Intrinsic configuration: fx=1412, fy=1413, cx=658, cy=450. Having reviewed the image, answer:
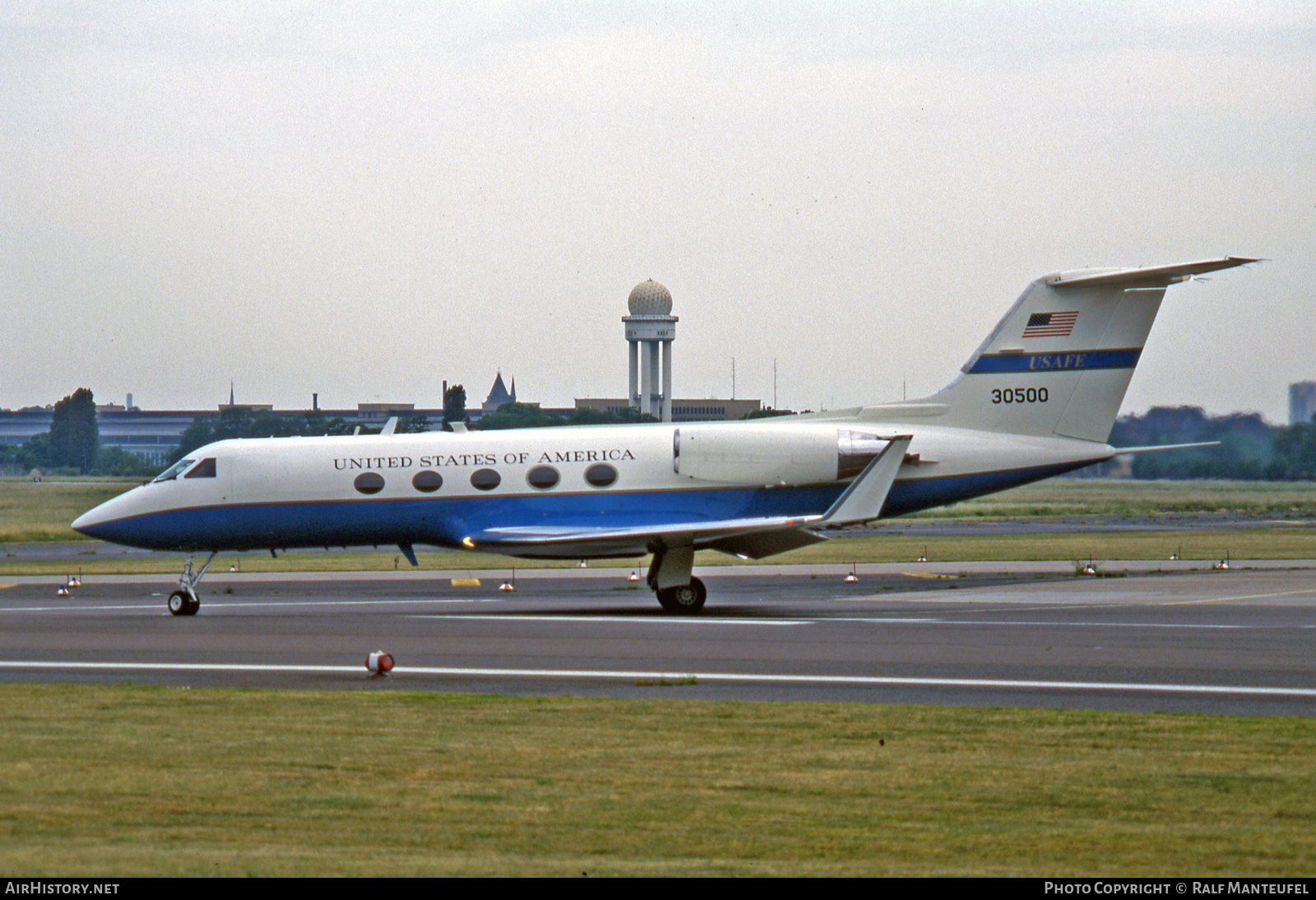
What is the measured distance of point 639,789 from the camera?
9.87 metres

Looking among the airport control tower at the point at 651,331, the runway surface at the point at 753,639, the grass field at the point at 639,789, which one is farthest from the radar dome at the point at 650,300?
the grass field at the point at 639,789

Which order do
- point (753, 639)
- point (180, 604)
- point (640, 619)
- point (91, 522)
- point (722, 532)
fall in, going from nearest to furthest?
point (753, 639) < point (640, 619) < point (722, 532) < point (180, 604) < point (91, 522)

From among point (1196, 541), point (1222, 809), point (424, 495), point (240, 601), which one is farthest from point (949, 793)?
point (1196, 541)

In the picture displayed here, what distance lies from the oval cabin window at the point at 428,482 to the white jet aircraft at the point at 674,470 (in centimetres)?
3

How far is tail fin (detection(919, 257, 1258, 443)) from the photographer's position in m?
27.2

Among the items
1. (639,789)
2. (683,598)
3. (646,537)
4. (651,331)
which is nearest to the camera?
(639,789)

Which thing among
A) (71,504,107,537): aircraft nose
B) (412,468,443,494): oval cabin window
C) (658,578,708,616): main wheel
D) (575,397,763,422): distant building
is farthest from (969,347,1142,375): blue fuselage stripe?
(575,397,763,422): distant building

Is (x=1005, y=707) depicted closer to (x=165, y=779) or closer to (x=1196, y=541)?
(x=165, y=779)

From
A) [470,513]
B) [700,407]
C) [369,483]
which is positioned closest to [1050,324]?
[470,513]

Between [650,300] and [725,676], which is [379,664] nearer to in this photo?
[725,676]

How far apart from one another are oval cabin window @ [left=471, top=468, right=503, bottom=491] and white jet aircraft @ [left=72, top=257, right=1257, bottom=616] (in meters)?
0.03

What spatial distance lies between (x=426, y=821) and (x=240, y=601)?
2233 centimetres

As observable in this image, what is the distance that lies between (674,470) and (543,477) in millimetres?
2422

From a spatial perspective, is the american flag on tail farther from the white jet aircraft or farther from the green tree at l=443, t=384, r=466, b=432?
the green tree at l=443, t=384, r=466, b=432
